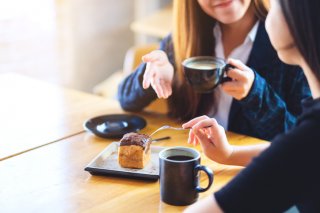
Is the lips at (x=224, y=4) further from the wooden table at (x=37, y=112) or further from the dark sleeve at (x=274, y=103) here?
the wooden table at (x=37, y=112)

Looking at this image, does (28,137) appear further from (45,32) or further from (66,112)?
(45,32)

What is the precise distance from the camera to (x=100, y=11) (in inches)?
130

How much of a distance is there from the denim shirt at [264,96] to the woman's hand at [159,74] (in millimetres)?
115

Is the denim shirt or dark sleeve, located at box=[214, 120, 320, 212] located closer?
dark sleeve, located at box=[214, 120, 320, 212]

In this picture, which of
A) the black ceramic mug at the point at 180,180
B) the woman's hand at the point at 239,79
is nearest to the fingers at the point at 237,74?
the woman's hand at the point at 239,79

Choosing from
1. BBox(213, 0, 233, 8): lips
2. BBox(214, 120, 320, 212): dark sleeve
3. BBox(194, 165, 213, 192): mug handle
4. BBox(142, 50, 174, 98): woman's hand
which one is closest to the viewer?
BBox(214, 120, 320, 212): dark sleeve

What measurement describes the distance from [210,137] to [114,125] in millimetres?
444

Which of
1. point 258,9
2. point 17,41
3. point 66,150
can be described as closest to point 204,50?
point 258,9

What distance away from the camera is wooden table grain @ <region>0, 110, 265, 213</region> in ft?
4.14

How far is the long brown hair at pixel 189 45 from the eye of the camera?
1907 millimetres

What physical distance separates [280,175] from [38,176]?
0.72m

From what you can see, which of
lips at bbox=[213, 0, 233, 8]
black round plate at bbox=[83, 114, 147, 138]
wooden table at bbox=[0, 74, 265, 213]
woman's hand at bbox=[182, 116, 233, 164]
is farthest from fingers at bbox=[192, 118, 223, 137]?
lips at bbox=[213, 0, 233, 8]

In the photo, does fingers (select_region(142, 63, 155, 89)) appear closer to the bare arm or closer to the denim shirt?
the denim shirt

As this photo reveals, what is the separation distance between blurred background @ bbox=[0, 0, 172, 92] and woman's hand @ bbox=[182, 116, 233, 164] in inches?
65.1
